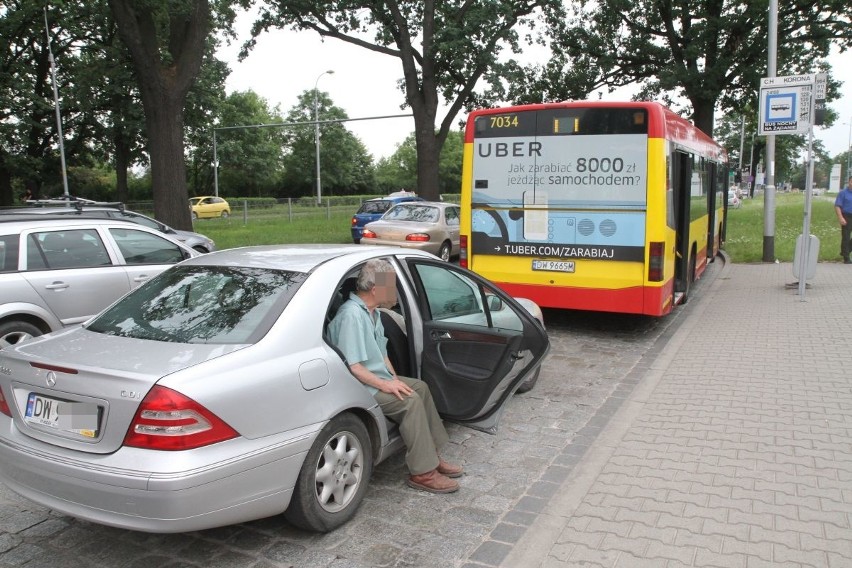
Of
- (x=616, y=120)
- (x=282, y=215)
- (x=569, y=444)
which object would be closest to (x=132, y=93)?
(x=282, y=215)

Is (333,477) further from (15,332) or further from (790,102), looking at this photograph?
(790,102)

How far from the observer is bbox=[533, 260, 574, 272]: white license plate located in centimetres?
850

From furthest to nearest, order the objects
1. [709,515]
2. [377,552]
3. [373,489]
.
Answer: [373,489]
[709,515]
[377,552]

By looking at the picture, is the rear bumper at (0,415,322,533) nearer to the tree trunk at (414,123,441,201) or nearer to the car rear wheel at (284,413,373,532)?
the car rear wheel at (284,413,373,532)

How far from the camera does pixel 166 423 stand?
2.94 metres

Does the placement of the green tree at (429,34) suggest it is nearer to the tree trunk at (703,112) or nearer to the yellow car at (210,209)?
the tree trunk at (703,112)

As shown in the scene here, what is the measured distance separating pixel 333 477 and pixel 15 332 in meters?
4.28

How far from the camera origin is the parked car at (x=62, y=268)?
20.8 ft

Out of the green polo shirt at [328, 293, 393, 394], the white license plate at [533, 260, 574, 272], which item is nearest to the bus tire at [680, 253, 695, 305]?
the white license plate at [533, 260, 574, 272]

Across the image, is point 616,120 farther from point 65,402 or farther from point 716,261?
point 716,261

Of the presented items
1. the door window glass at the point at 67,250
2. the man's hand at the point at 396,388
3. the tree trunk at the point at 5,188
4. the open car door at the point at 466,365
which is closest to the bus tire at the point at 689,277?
the open car door at the point at 466,365

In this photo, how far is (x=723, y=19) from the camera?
24.0 metres

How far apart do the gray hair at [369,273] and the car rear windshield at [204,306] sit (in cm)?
38

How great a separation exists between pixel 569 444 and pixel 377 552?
204cm
